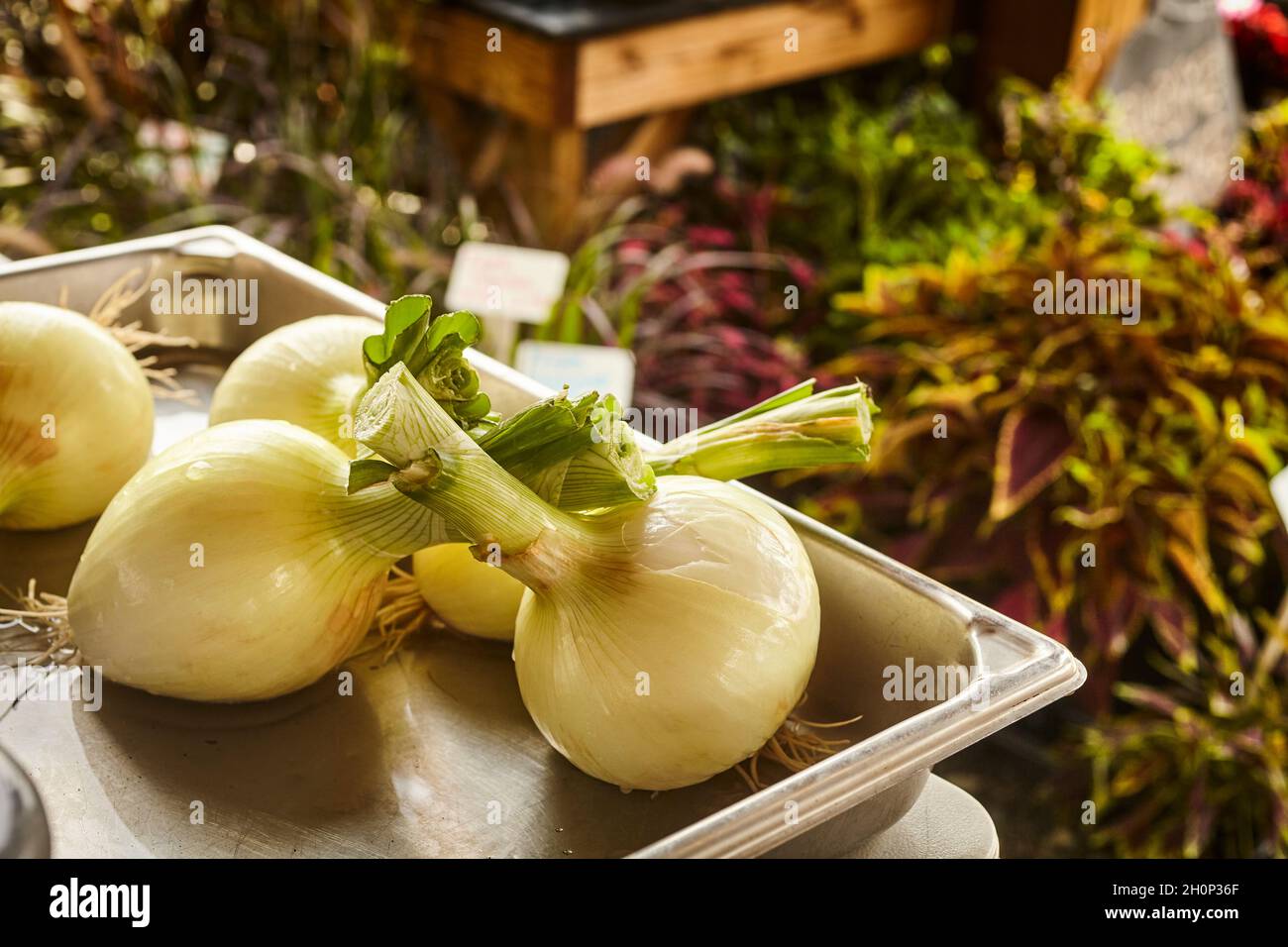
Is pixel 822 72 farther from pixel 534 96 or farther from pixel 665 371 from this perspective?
pixel 665 371

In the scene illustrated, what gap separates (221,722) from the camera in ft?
2.18

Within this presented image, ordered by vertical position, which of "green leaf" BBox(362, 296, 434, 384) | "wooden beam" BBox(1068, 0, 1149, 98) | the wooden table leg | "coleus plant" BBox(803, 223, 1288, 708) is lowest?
"coleus plant" BBox(803, 223, 1288, 708)

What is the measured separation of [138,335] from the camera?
0.91m

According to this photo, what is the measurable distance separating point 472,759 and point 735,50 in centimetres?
214

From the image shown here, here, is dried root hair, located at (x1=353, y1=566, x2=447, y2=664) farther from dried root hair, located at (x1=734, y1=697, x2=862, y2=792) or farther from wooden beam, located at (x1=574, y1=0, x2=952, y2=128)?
wooden beam, located at (x1=574, y1=0, x2=952, y2=128)

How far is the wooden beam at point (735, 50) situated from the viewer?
231cm

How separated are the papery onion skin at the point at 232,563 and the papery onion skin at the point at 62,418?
129 millimetres

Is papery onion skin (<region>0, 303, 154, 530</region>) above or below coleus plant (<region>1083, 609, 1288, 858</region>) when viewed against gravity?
above

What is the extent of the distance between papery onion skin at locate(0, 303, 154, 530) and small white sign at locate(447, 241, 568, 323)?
700 mm

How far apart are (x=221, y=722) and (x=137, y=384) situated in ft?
0.84

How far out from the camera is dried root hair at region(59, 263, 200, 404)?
92 centimetres

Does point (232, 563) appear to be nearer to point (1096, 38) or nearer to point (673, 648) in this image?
point (673, 648)

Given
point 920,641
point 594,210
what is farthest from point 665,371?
point 920,641

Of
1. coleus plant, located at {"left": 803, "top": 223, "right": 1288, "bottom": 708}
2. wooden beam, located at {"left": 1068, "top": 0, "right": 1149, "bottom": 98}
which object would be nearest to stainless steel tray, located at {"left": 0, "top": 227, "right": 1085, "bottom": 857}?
coleus plant, located at {"left": 803, "top": 223, "right": 1288, "bottom": 708}
